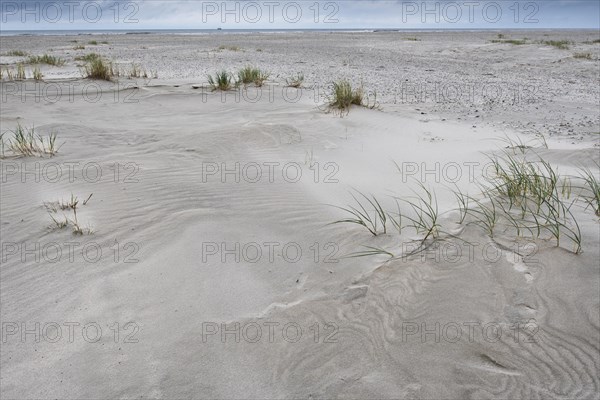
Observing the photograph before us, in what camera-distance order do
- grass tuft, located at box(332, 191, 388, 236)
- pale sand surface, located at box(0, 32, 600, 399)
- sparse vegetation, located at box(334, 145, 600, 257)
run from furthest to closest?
grass tuft, located at box(332, 191, 388, 236) < sparse vegetation, located at box(334, 145, 600, 257) < pale sand surface, located at box(0, 32, 600, 399)

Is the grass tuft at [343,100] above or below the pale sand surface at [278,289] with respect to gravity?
above

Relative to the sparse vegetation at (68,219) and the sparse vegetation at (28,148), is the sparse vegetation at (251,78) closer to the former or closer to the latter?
the sparse vegetation at (28,148)

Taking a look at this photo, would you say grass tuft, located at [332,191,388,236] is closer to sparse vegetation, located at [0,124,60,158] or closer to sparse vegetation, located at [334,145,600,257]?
sparse vegetation, located at [334,145,600,257]

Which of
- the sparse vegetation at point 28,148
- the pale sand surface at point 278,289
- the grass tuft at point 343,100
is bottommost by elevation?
the pale sand surface at point 278,289

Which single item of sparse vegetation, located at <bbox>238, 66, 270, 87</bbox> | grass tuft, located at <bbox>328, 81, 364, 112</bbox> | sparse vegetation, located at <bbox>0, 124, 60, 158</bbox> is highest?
sparse vegetation, located at <bbox>238, 66, 270, 87</bbox>

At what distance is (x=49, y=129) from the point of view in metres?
5.08

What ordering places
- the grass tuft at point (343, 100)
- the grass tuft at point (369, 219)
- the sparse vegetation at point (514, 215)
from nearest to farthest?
the sparse vegetation at point (514, 215) < the grass tuft at point (369, 219) < the grass tuft at point (343, 100)

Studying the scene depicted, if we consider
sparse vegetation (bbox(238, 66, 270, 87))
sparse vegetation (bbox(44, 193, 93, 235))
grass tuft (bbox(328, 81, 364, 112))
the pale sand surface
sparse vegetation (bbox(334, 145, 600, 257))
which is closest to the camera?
the pale sand surface

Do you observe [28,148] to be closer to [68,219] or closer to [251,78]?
[68,219]

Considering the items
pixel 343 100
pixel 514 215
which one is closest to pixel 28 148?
pixel 343 100

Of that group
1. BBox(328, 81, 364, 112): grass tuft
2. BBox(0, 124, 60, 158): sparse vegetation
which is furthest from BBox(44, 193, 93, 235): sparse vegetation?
BBox(328, 81, 364, 112): grass tuft

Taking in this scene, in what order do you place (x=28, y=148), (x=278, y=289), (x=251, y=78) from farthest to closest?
(x=251, y=78) → (x=28, y=148) → (x=278, y=289)

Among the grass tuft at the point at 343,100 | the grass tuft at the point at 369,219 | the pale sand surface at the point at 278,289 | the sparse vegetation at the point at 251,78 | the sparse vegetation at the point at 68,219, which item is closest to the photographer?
the pale sand surface at the point at 278,289

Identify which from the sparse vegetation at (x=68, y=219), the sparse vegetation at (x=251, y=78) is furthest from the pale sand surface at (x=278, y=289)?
the sparse vegetation at (x=251, y=78)
